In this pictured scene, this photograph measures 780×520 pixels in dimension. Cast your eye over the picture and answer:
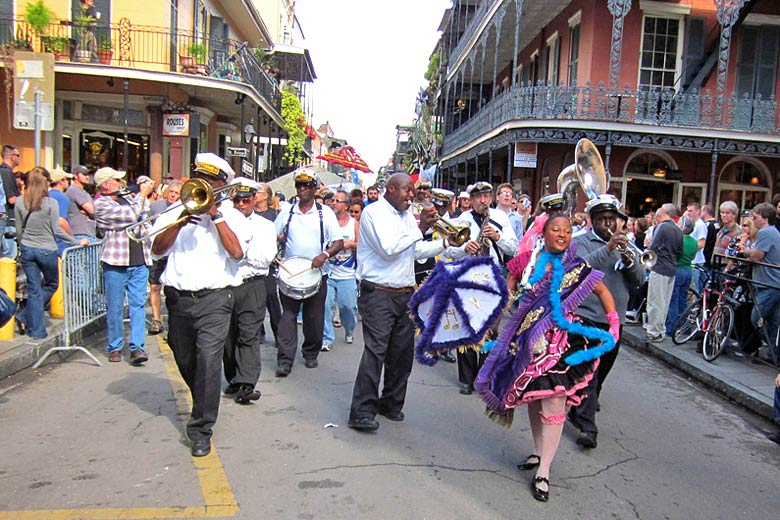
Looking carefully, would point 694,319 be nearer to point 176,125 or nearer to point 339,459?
point 339,459

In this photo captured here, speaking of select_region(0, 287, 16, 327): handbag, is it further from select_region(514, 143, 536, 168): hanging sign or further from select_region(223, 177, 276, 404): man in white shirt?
select_region(514, 143, 536, 168): hanging sign

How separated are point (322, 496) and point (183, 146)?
57.0 ft

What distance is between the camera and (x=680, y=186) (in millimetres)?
17516

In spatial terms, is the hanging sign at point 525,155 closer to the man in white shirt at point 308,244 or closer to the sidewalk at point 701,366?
the sidewalk at point 701,366

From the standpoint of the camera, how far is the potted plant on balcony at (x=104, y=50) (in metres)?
16.6

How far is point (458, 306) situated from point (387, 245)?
0.80 metres

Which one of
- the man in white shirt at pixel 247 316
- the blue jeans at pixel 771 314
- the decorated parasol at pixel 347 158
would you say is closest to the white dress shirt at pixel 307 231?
the man in white shirt at pixel 247 316

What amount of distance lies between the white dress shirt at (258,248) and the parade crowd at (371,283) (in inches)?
0.6

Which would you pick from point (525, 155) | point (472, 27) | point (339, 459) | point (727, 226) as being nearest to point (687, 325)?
point (727, 226)

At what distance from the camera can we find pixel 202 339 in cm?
457

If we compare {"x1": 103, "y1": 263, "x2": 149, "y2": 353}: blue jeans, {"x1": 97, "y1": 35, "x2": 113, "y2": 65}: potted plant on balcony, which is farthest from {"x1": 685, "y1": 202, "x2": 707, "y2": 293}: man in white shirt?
{"x1": 97, "y1": 35, "x2": 113, "y2": 65}: potted plant on balcony

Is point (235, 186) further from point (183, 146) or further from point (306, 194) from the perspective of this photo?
point (183, 146)

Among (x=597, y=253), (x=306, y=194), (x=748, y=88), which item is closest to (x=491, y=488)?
(x=597, y=253)

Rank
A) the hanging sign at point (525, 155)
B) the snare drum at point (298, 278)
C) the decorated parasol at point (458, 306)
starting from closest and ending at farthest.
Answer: the decorated parasol at point (458, 306) → the snare drum at point (298, 278) → the hanging sign at point (525, 155)
